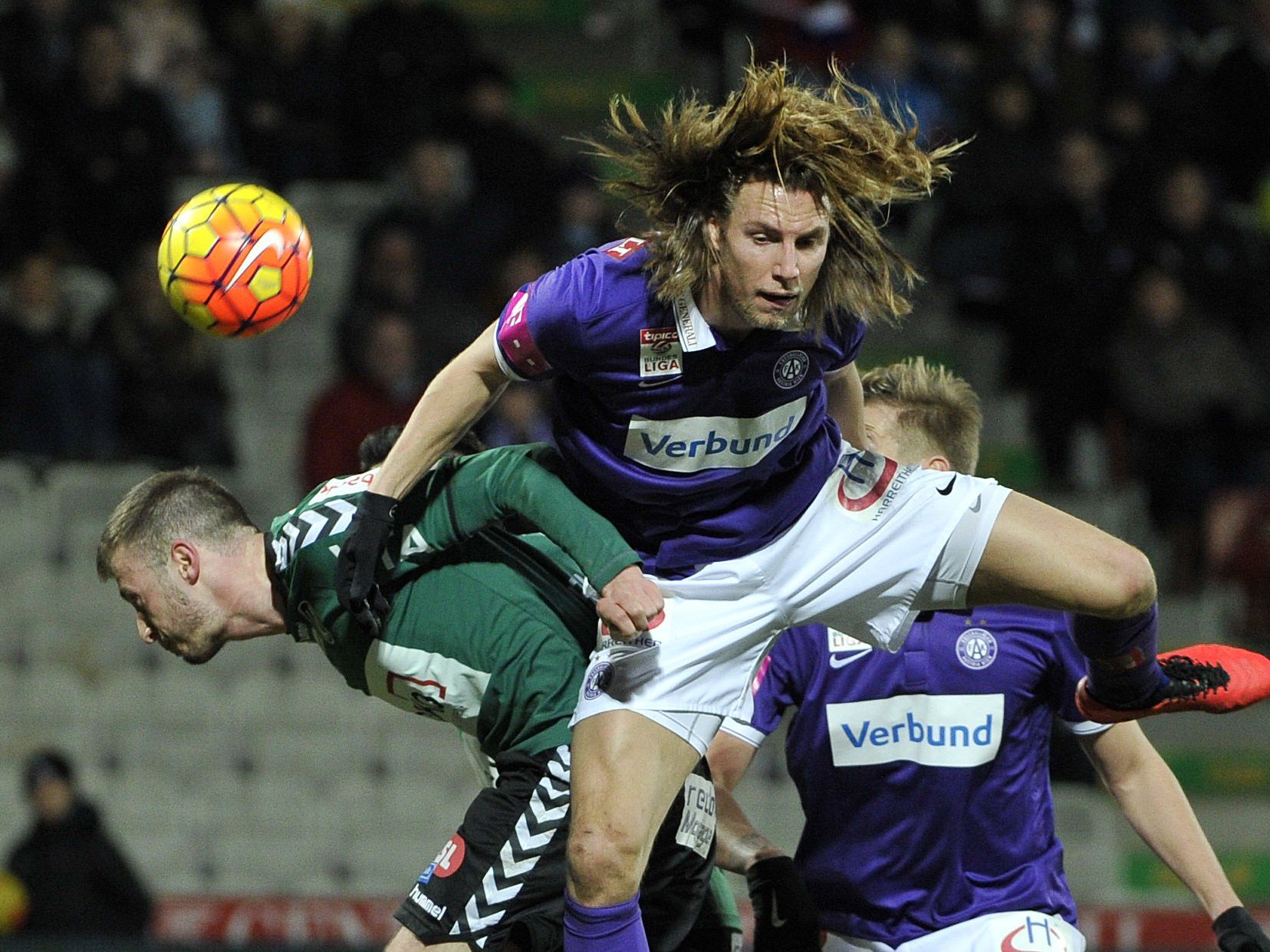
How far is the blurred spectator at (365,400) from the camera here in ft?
25.5

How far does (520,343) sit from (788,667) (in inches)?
37.1

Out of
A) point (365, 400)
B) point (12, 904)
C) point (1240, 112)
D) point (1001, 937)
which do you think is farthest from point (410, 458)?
point (1240, 112)

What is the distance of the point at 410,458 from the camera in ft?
10.9

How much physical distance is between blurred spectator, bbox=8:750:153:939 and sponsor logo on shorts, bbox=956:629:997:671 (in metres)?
4.23

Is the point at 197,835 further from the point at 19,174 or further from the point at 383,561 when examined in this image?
the point at 383,561

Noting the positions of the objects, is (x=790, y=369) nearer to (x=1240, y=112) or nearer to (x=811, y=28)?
(x=811, y=28)

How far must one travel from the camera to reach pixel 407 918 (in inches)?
134

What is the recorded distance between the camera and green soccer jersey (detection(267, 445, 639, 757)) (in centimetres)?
343

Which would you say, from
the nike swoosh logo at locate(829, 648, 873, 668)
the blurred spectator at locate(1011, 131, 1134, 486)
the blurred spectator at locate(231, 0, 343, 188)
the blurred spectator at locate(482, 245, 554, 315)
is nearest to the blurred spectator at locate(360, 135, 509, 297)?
the blurred spectator at locate(482, 245, 554, 315)

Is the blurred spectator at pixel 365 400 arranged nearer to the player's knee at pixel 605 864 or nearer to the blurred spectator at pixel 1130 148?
the blurred spectator at pixel 1130 148

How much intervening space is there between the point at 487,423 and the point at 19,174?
8.91 ft

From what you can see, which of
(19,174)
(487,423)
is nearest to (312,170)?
(19,174)

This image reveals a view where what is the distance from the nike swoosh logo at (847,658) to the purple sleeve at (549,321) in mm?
863

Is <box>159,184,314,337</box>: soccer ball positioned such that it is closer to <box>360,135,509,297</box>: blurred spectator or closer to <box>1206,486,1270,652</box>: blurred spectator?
<box>360,135,509,297</box>: blurred spectator
